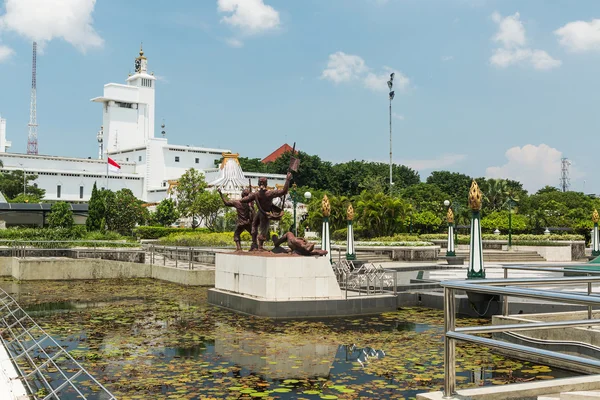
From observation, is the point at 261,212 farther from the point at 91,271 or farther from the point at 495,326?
the point at 91,271

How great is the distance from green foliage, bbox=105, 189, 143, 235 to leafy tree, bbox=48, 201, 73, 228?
16.8 feet

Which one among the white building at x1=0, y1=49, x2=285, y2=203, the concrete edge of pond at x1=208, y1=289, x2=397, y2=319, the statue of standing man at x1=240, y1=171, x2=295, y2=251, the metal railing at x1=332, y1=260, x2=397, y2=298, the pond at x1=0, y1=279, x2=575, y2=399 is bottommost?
the pond at x1=0, y1=279, x2=575, y2=399

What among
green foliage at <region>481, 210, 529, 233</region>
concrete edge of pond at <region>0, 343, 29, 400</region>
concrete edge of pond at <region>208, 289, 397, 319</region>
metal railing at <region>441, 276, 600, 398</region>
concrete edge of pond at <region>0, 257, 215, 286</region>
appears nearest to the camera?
metal railing at <region>441, 276, 600, 398</region>

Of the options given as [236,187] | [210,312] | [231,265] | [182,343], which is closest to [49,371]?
[182,343]

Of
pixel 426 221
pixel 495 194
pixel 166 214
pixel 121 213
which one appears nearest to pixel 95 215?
pixel 121 213

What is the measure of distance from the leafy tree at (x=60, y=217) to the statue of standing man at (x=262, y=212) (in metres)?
27.3

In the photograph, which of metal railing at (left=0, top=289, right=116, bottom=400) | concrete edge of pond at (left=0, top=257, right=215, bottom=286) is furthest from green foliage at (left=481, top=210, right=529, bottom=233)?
metal railing at (left=0, top=289, right=116, bottom=400)

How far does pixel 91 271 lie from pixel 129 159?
216 ft


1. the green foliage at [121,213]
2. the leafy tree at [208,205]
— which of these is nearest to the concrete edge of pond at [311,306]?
the leafy tree at [208,205]

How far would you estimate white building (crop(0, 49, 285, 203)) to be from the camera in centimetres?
7494

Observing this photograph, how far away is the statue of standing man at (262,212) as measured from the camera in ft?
45.7

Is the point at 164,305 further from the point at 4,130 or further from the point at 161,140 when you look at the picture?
the point at 4,130

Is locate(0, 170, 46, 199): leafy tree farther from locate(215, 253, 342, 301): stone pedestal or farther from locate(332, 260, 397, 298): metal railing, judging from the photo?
locate(215, 253, 342, 301): stone pedestal

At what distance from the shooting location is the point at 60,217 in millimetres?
38562
